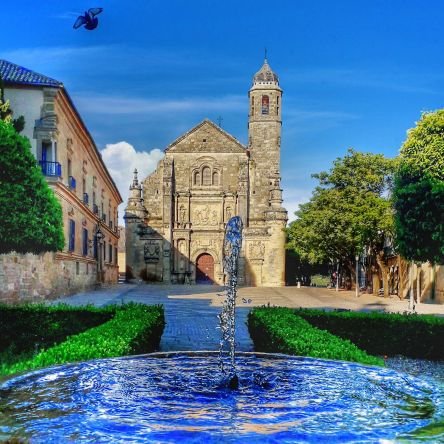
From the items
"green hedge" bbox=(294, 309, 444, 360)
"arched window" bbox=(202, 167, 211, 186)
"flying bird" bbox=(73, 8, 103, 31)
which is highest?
"arched window" bbox=(202, 167, 211, 186)

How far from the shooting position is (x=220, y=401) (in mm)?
5191

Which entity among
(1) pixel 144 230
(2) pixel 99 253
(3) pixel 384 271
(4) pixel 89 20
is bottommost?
(3) pixel 384 271

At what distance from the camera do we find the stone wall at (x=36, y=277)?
67.6 feet

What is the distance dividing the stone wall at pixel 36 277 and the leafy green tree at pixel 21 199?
8.26 feet

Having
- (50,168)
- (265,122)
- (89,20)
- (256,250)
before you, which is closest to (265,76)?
(265,122)

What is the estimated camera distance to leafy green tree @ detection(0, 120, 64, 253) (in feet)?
54.3

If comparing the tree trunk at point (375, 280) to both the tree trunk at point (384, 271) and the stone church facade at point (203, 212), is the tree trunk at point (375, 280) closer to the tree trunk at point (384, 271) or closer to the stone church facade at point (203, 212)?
the tree trunk at point (384, 271)

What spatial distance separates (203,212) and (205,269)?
475 centimetres

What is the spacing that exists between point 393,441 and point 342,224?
32.6 meters

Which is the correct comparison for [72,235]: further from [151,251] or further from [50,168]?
[151,251]

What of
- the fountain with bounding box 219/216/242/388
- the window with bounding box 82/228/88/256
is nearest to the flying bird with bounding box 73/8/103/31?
the fountain with bounding box 219/216/242/388

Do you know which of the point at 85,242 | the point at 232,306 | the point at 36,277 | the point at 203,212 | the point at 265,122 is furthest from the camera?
the point at 265,122

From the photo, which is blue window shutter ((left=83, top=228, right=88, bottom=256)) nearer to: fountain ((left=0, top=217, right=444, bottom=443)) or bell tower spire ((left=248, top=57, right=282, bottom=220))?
bell tower spire ((left=248, top=57, right=282, bottom=220))

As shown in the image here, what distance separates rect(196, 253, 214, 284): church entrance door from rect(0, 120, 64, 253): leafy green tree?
106ft
